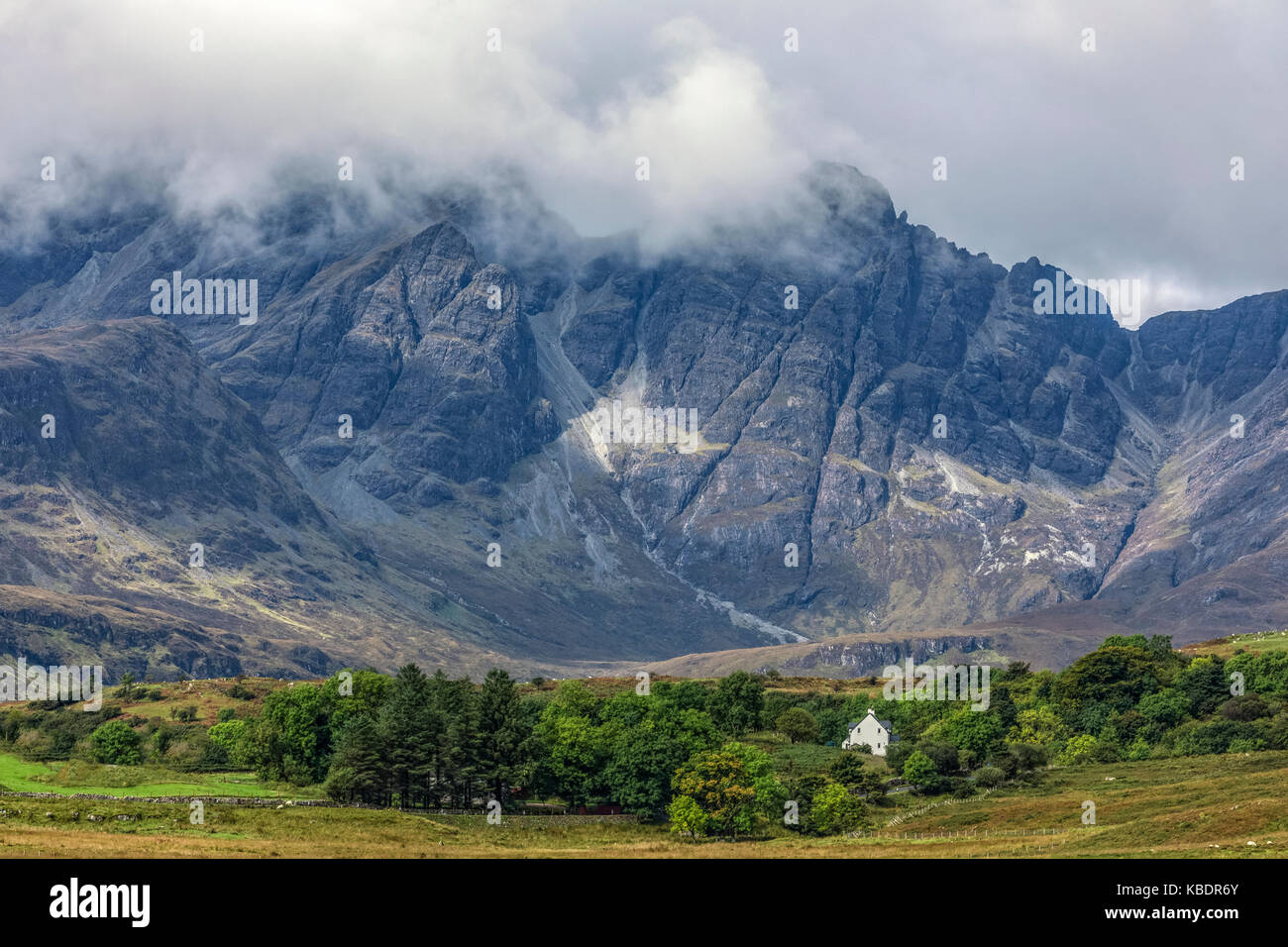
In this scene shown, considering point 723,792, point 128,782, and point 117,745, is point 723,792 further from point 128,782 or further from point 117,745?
point 117,745

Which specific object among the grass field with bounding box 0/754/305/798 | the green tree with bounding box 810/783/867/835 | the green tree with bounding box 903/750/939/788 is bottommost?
the green tree with bounding box 810/783/867/835

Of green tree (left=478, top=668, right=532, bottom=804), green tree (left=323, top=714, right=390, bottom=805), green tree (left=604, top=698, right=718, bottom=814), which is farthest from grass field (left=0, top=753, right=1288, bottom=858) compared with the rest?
green tree (left=323, top=714, right=390, bottom=805)

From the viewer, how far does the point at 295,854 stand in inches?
3570

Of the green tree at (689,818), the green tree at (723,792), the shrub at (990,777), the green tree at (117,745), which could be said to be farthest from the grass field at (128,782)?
the shrub at (990,777)

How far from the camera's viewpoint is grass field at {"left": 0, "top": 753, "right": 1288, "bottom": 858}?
3674 inches

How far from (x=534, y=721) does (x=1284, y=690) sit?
99.4 metres

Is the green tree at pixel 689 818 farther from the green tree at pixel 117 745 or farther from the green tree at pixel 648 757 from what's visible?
Result: the green tree at pixel 117 745

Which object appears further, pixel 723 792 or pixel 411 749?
pixel 411 749

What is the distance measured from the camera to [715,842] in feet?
418

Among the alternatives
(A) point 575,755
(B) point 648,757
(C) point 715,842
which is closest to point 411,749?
(A) point 575,755

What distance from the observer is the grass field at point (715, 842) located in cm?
9331

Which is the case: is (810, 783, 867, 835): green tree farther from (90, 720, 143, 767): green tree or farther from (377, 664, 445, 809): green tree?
(90, 720, 143, 767): green tree
